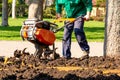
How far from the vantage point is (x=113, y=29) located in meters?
9.75

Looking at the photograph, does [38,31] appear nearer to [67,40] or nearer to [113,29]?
[113,29]

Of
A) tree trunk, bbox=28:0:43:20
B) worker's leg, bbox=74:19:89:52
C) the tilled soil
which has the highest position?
tree trunk, bbox=28:0:43:20

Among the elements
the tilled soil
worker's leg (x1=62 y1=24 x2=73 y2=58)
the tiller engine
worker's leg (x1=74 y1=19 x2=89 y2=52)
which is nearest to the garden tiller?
the tiller engine

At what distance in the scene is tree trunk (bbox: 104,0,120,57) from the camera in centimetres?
966

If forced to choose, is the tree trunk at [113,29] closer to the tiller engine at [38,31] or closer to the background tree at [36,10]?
the tiller engine at [38,31]

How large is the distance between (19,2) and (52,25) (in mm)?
66916

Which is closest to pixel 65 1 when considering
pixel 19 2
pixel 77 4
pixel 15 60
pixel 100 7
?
pixel 77 4

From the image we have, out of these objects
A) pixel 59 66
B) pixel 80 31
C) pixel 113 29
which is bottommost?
pixel 59 66

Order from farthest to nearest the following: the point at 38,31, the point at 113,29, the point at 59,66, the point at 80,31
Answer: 1. the point at 80,31
2. the point at 113,29
3. the point at 38,31
4. the point at 59,66

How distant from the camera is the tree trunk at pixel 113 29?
31.7 feet

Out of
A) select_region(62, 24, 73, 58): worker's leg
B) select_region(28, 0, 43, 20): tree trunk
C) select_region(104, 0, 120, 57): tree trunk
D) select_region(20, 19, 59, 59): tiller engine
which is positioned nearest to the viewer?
select_region(20, 19, 59, 59): tiller engine

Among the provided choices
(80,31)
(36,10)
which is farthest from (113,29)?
(36,10)

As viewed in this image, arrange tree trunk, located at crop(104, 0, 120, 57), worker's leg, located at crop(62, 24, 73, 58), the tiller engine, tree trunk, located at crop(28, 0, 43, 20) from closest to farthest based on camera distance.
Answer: the tiller engine, tree trunk, located at crop(104, 0, 120, 57), worker's leg, located at crop(62, 24, 73, 58), tree trunk, located at crop(28, 0, 43, 20)

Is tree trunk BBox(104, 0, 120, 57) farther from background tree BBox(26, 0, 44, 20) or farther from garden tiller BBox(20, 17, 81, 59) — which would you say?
background tree BBox(26, 0, 44, 20)
